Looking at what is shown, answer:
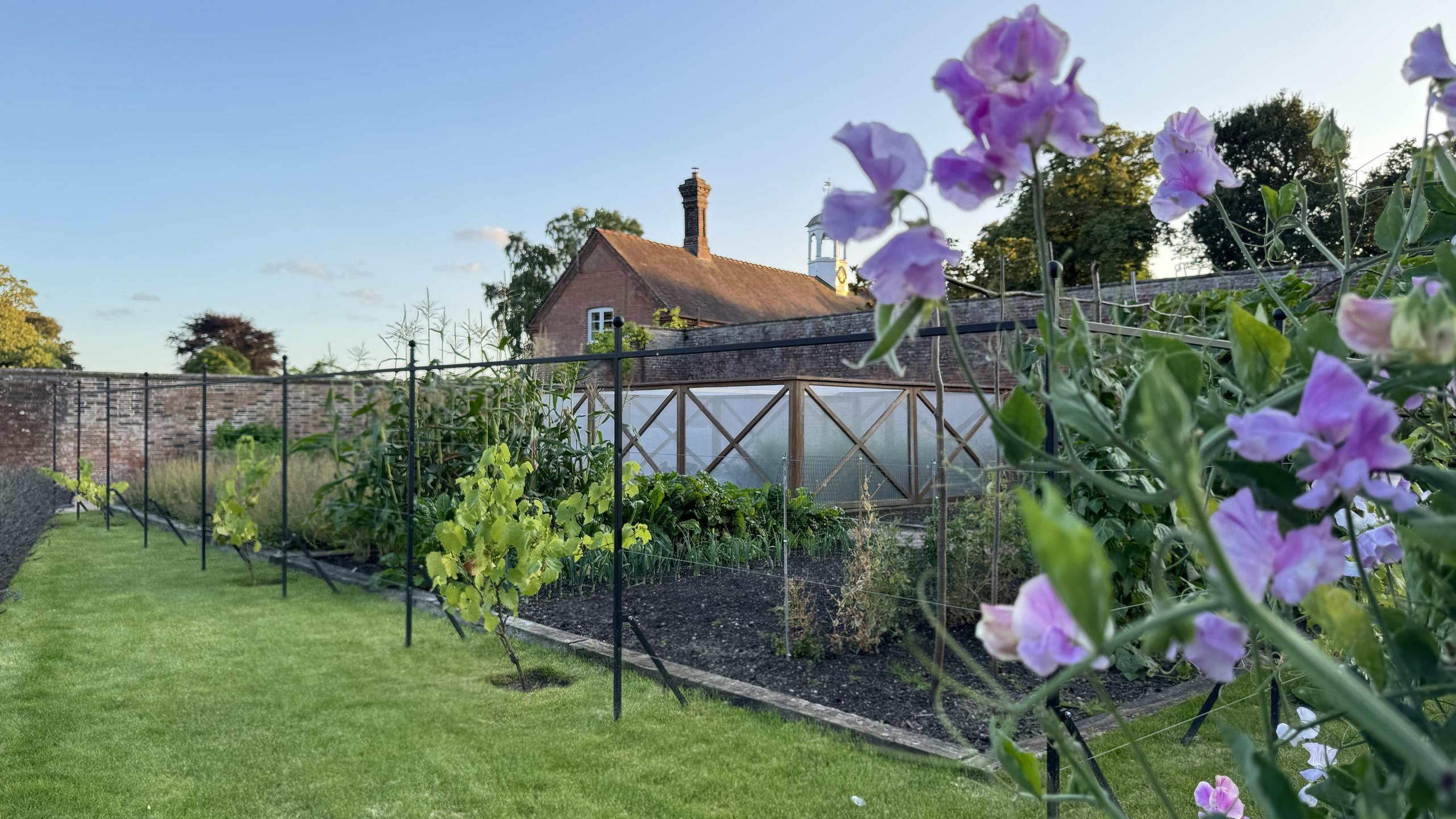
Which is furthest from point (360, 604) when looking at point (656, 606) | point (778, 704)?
point (778, 704)

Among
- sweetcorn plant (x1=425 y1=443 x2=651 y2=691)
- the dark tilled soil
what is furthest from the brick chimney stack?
sweetcorn plant (x1=425 y1=443 x2=651 y2=691)

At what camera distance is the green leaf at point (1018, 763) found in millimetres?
510

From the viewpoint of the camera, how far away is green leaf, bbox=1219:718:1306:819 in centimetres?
40

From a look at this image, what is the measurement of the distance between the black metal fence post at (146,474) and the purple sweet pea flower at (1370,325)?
8.67 metres

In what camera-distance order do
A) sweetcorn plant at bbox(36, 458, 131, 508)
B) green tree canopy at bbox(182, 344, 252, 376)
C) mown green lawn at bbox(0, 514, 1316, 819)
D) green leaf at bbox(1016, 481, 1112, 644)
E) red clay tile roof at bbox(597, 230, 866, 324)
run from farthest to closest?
1. green tree canopy at bbox(182, 344, 252, 376)
2. red clay tile roof at bbox(597, 230, 866, 324)
3. sweetcorn plant at bbox(36, 458, 131, 508)
4. mown green lawn at bbox(0, 514, 1316, 819)
5. green leaf at bbox(1016, 481, 1112, 644)

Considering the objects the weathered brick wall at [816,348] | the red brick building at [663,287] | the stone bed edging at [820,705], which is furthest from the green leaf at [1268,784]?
the red brick building at [663,287]

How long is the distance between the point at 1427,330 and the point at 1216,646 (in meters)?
0.16

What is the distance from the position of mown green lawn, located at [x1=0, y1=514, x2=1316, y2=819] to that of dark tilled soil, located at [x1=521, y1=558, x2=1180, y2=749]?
0.32m

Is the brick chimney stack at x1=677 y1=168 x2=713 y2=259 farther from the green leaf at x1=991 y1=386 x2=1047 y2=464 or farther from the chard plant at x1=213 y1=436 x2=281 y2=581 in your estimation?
the green leaf at x1=991 y1=386 x2=1047 y2=464

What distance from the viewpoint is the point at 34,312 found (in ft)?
96.3

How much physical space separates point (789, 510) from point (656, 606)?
1566 millimetres

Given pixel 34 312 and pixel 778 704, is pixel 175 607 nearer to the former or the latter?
pixel 778 704

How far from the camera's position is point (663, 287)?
794 inches

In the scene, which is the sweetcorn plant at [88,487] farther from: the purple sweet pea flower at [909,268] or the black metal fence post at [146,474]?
the purple sweet pea flower at [909,268]
